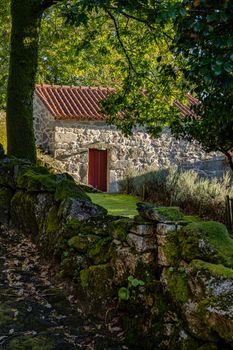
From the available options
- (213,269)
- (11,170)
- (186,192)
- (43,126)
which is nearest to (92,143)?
(43,126)

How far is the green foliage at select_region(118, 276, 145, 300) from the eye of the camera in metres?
4.04

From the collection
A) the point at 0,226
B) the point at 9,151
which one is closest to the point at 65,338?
the point at 0,226

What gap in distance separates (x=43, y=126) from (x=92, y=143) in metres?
A: 2.61

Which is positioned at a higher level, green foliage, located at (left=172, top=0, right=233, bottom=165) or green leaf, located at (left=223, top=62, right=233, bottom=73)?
green foliage, located at (left=172, top=0, right=233, bottom=165)

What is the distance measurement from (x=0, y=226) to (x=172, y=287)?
14.9ft

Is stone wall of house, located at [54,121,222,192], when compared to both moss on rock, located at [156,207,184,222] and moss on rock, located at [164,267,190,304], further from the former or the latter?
moss on rock, located at [164,267,190,304]

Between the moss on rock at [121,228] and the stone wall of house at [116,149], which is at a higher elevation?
the stone wall of house at [116,149]

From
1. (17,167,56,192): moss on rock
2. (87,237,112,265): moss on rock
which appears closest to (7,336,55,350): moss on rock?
(87,237,112,265): moss on rock

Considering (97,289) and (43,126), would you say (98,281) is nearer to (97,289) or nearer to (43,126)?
(97,289)

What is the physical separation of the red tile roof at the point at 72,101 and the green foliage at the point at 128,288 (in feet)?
51.6

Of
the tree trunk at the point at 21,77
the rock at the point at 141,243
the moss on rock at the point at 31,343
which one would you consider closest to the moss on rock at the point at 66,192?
the rock at the point at 141,243

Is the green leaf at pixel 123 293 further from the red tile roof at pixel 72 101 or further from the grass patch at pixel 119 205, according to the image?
the red tile roof at pixel 72 101

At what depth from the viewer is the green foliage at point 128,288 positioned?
13.3 feet

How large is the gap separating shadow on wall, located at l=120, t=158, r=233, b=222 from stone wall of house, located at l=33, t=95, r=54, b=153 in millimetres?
6383
